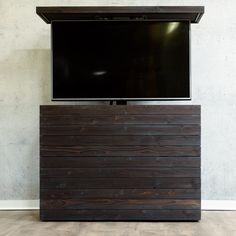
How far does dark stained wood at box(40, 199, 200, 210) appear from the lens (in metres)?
2.84

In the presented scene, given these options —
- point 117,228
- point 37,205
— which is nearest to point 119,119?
point 117,228

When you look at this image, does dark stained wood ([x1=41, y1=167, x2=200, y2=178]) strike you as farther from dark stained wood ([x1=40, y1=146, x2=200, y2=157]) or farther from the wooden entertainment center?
dark stained wood ([x1=40, y1=146, x2=200, y2=157])

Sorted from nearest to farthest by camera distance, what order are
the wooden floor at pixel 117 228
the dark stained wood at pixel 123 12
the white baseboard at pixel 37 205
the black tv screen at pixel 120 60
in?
the wooden floor at pixel 117 228
the dark stained wood at pixel 123 12
the black tv screen at pixel 120 60
the white baseboard at pixel 37 205

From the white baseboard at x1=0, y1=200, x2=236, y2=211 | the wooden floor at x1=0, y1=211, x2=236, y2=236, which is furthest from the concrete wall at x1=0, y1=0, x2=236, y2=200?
the wooden floor at x1=0, y1=211, x2=236, y2=236

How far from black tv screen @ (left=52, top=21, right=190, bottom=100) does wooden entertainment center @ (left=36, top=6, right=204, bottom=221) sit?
13 cm

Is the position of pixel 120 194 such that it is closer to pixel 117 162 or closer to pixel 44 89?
pixel 117 162

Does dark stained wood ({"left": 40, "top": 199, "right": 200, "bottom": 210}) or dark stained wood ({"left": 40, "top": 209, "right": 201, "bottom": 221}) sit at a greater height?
dark stained wood ({"left": 40, "top": 199, "right": 200, "bottom": 210})

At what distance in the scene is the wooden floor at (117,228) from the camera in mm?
2584

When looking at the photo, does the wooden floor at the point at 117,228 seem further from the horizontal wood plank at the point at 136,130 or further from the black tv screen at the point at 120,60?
the black tv screen at the point at 120,60

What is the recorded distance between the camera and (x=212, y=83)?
132 inches

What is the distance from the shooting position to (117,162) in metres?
2.86

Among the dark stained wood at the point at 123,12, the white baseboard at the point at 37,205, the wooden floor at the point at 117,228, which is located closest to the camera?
the wooden floor at the point at 117,228

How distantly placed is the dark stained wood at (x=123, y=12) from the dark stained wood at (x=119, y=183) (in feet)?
4.04

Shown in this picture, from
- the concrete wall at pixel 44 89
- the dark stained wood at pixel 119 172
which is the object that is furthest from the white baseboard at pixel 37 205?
the dark stained wood at pixel 119 172
